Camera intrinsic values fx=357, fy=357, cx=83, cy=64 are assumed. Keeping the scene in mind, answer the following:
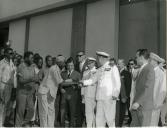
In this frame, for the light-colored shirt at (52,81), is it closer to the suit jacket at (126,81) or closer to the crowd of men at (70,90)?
the crowd of men at (70,90)

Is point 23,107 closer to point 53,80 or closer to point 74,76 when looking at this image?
point 53,80

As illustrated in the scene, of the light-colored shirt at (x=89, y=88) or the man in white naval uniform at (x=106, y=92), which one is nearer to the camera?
the man in white naval uniform at (x=106, y=92)

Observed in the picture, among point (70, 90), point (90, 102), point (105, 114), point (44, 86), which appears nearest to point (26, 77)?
point (44, 86)

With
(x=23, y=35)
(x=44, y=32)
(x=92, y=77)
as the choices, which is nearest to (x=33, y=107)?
(x=92, y=77)

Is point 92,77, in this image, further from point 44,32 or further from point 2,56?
point 44,32

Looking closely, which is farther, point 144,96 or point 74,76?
point 74,76

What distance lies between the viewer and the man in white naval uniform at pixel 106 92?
782cm

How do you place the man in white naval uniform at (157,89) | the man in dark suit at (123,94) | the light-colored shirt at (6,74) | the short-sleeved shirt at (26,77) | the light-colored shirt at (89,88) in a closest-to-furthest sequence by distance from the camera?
the man in white naval uniform at (157,89)
the light-colored shirt at (89,88)
the short-sleeved shirt at (26,77)
the man in dark suit at (123,94)
the light-colored shirt at (6,74)

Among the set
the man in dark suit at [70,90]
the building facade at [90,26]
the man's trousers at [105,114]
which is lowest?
the man's trousers at [105,114]

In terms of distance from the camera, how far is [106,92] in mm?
7852

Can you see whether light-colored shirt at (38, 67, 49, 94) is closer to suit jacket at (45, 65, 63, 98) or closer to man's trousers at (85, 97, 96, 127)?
suit jacket at (45, 65, 63, 98)

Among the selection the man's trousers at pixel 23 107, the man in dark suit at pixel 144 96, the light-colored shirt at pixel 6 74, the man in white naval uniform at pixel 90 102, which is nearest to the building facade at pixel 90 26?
the man in white naval uniform at pixel 90 102

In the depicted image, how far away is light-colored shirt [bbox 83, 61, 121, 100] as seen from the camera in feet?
25.7

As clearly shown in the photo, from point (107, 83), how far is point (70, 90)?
1620mm
